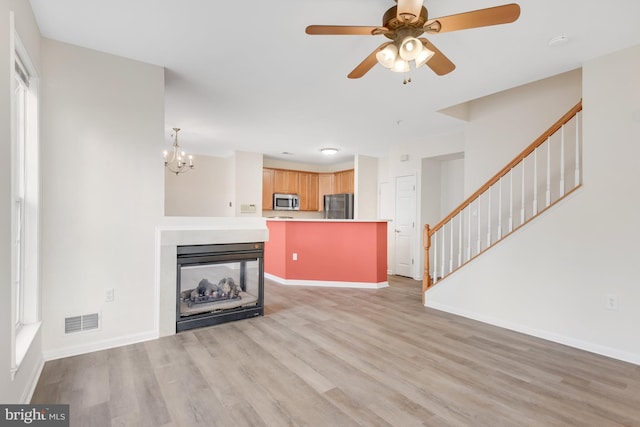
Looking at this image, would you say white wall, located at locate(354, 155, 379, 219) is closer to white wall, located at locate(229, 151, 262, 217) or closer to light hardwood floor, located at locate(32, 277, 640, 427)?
white wall, located at locate(229, 151, 262, 217)

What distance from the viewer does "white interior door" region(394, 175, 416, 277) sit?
5.96 metres

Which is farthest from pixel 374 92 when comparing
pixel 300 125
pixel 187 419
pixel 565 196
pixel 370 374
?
pixel 187 419

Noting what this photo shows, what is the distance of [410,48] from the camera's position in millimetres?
1871

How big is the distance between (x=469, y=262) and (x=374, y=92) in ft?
7.48

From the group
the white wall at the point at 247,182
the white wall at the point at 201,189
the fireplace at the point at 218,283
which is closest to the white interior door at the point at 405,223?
the white wall at the point at 247,182

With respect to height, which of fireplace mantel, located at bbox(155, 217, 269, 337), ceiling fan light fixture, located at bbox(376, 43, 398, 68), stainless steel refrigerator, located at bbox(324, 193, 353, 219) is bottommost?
fireplace mantel, located at bbox(155, 217, 269, 337)

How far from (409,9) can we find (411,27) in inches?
7.1

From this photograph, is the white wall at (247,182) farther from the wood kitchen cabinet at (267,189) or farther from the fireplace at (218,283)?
the fireplace at (218,283)

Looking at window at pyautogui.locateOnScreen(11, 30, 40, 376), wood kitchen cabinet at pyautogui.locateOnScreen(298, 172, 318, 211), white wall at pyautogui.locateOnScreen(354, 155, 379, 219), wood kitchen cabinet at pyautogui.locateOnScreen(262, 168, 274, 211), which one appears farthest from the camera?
wood kitchen cabinet at pyautogui.locateOnScreen(298, 172, 318, 211)

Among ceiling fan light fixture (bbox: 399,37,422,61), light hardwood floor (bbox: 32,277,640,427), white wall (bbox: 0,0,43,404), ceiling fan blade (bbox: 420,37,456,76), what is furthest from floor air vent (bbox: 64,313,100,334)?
ceiling fan blade (bbox: 420,37,456,76)

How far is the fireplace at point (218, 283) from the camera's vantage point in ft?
10.3

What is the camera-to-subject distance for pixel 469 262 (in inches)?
145

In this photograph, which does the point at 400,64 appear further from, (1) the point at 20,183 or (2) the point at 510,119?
(2) the point at 510,119

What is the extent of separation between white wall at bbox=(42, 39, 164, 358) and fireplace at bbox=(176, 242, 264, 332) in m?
0.30
